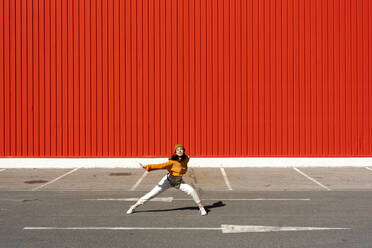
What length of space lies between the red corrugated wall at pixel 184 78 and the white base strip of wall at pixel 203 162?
35 cm

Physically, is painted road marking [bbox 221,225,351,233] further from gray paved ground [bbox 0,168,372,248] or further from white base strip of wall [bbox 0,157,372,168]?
white base strip of wall [bbox 0,157,372,168]

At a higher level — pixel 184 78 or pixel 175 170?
pixel 184 78

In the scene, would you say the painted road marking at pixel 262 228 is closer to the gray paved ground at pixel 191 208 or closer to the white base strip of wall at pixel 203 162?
the gray paved ground at pixel 191 208

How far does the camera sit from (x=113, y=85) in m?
19.6

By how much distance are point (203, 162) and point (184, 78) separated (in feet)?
12.2

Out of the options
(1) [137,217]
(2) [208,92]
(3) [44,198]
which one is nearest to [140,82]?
(2) [208,92]

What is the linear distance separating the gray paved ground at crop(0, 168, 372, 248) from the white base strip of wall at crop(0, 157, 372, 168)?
152 cm

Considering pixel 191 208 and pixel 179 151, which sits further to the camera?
pixel 191 208

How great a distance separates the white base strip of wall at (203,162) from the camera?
19203mm

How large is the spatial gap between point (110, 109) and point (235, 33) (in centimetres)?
636

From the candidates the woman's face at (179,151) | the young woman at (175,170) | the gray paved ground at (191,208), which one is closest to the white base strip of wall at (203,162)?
the gray paved ground at (191,208)

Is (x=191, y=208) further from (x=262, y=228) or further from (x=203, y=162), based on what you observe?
(x=203, y=162)

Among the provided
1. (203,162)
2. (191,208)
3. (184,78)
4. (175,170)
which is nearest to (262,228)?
(175,170)

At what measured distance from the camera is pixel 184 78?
1956 cm
